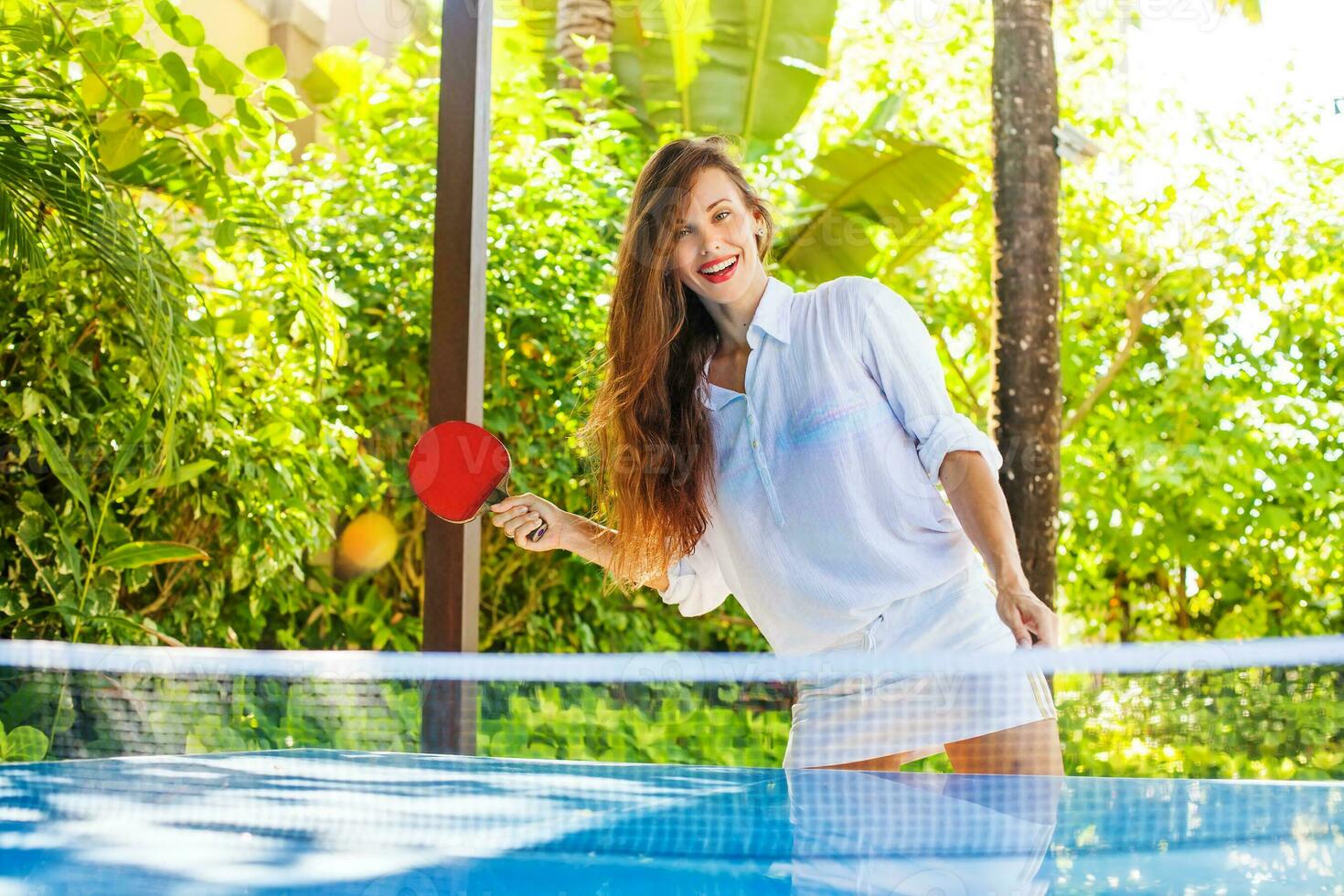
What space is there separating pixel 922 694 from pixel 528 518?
2.62ft

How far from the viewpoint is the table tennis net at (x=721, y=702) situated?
2.01 m

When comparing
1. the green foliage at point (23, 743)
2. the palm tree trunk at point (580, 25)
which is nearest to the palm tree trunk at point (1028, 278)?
the palm tree trunk at point (580, 25)

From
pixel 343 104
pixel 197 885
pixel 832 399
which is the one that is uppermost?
pixel 343 104

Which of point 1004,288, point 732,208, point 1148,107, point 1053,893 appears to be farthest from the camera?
point 1148,107

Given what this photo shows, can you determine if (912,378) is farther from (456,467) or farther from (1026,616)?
(456,467)

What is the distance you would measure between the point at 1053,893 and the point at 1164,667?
2.47 feet

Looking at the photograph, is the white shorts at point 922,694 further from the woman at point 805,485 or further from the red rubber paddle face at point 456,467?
the red rubber paddle face at point 456,467

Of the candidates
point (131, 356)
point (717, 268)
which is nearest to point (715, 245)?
point (717, 268)

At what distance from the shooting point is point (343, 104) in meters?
5.96

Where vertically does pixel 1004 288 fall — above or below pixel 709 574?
above

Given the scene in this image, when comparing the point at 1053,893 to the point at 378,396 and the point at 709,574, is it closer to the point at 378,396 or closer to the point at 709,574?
the point at 709,574

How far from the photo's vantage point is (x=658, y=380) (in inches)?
94.1

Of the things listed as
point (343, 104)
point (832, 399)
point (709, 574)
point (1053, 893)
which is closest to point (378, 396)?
point (343, 104)

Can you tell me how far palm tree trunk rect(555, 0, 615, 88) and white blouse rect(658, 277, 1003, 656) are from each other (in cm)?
551
